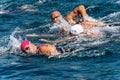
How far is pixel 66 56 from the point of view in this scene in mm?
→ 12703

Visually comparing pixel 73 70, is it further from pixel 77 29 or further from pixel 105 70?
pixel 77 29

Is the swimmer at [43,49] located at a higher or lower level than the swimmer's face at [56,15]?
lower

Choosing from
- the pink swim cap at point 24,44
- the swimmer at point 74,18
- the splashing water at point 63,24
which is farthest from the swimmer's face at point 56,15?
the pink swim cap at point 24,44

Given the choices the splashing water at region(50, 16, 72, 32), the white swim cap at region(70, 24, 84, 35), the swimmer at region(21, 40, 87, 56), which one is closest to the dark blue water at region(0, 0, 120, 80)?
the swimmer at region(21, 40, 87, 56)

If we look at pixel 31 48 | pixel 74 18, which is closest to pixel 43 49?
pixel 31 48

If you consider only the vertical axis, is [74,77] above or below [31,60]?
below

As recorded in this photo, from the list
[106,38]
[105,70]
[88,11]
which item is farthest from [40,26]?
[105,70]

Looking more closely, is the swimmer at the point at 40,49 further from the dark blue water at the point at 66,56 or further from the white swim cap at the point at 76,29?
the white swim cap at the point at 76,29

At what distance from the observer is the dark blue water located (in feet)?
37.3

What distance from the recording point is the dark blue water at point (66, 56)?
11375mm

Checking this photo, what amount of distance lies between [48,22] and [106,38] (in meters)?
4.67

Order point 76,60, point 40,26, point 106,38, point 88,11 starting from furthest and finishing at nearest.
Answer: point 88,11 → point 40,26 → point 106,38 → point 76,60

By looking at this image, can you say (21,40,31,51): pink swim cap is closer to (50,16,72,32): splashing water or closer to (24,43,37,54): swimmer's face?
(24,43,37,54): swimmer's face

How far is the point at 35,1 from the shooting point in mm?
22469
